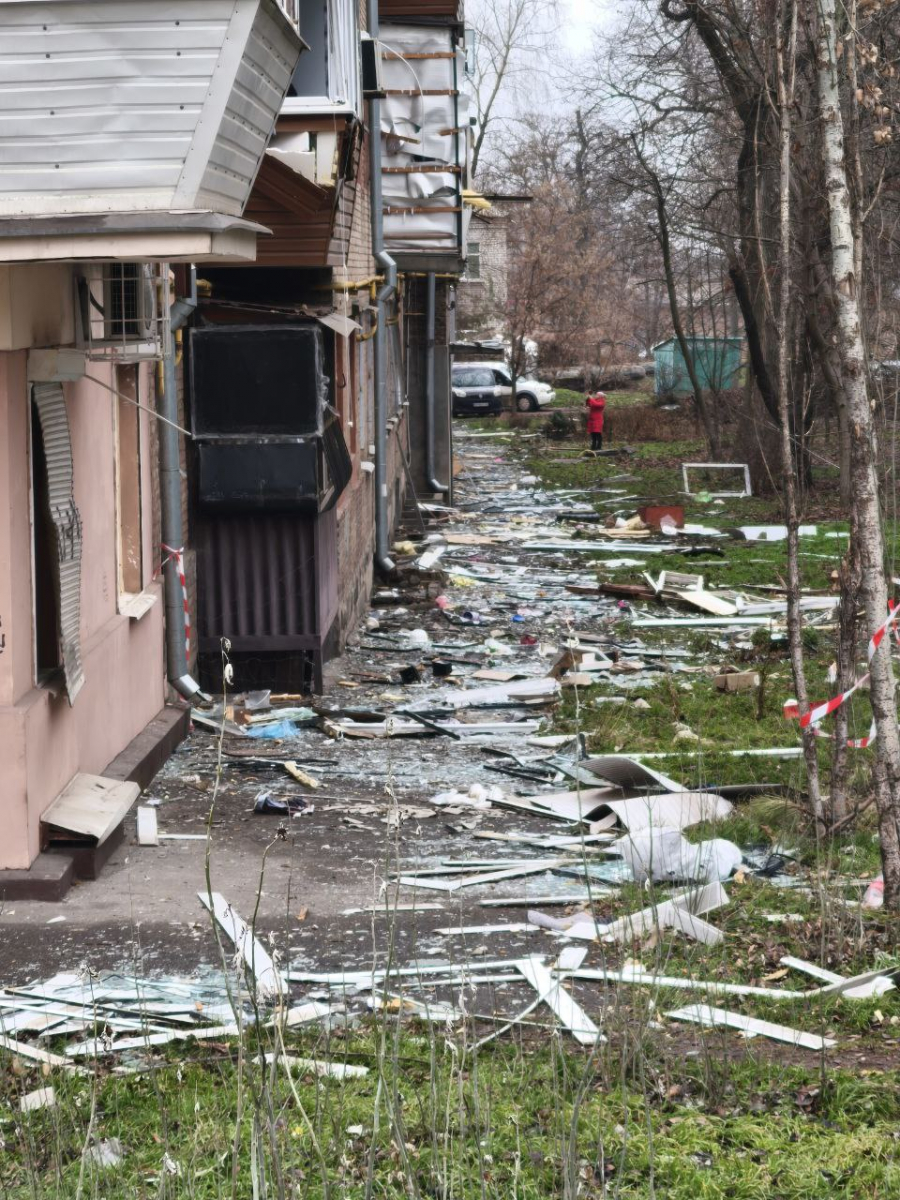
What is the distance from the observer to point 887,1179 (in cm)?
455

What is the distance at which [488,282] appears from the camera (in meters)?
61.3

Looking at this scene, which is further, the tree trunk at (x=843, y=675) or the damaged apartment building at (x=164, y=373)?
the tree trunk at (x=843, y=675)

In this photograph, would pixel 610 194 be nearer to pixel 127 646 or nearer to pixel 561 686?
pixel 561 686

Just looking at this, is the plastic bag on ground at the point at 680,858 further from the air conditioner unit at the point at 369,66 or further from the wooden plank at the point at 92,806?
the air conditioner unit at the point at 369,66

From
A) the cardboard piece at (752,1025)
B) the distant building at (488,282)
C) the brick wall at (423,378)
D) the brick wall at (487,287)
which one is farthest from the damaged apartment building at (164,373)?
the brick wall at (487,287)

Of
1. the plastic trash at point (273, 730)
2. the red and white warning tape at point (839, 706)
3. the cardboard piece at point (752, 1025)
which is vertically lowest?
the plastic trash at point (273, 730)

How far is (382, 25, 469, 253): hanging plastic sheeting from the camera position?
1980 cm

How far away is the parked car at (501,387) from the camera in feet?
163

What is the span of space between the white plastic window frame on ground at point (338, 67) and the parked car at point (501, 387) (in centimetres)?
3492

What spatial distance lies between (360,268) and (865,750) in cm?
835

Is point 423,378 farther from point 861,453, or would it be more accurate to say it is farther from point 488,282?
point 488,282

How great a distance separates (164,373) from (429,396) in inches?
684

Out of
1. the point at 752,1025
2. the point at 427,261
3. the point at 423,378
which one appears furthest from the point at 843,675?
the point at 423,378

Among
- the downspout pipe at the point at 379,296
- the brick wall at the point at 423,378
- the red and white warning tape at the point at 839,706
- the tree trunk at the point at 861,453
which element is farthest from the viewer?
the brick wall at the point at 423,378
